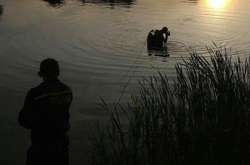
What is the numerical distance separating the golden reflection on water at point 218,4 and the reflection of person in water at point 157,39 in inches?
713

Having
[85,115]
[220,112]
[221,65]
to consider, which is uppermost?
[221,65]

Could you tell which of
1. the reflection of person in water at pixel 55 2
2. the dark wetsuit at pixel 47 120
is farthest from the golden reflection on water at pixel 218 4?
the dark wetsuit at pixel 47 120

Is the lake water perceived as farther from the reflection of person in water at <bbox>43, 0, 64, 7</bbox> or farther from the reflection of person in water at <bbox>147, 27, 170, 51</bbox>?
the reflection of person in water at <bbox>147, 27, 170, 51</bbox>

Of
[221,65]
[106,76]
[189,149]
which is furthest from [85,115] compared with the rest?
[189,149]

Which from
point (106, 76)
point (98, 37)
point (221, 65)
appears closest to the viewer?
point (221, 65)

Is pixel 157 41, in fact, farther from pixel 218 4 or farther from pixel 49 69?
pixel 218 4

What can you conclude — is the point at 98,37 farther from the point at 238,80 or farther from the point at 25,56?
the point at 238,80

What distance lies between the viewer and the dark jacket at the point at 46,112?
24.7 feet

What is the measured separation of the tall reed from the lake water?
3.27m

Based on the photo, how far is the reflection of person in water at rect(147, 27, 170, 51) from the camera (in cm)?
2394

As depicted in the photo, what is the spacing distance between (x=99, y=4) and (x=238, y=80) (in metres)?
32.0

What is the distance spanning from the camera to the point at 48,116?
7.67 metres

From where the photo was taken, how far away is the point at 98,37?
2709 cm

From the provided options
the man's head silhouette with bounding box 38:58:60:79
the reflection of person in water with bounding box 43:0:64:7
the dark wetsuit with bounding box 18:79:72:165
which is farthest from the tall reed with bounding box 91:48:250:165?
the reflection of person in water with bounding box 43:0:64:7
